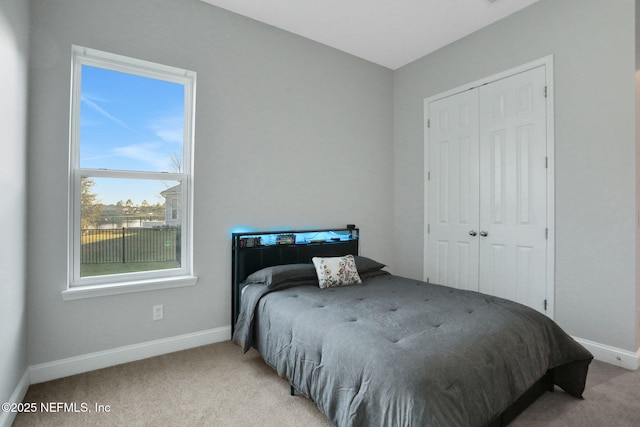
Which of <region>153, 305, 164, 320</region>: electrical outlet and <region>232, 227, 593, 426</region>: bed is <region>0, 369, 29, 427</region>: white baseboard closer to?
<region>153, 305, 164, 320</region>: electrical outlet

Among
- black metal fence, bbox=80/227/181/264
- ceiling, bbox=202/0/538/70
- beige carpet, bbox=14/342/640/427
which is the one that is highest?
ceiling, bbox=202/0/538/70

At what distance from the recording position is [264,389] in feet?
6.84

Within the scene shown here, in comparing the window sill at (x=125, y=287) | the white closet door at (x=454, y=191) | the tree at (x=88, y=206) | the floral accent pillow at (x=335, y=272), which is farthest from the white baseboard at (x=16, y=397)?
the white closet door at (x=454, y=191)

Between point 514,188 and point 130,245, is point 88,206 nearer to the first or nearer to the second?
point 130,245

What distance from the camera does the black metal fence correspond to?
7.92ft

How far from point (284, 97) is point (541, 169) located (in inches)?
95.2

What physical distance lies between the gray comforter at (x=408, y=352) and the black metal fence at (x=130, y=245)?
915mm

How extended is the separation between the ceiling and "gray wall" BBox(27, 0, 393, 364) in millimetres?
157

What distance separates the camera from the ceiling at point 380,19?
282 centimetres

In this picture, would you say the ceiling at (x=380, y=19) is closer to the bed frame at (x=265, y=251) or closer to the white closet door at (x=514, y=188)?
the white closet door at (x=514, y=188)

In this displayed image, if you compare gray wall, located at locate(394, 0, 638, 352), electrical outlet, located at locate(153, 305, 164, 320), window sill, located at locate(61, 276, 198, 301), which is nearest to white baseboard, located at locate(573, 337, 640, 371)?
gray wall, located at locate(394, 0, 638, 352)

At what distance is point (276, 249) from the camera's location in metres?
3.05

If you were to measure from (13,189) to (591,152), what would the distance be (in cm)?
390

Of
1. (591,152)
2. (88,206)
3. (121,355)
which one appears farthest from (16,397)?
(591,152)
